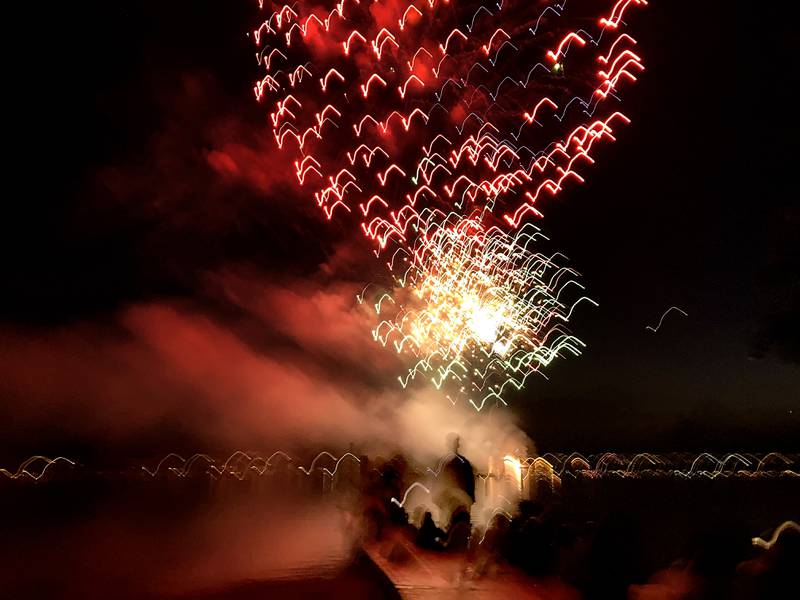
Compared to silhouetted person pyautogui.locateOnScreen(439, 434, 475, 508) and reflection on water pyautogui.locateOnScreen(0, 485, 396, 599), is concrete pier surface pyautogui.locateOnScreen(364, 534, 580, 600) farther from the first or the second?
silhouetted person pyautogui.locateOnScreen(439, 434, 475, 508)

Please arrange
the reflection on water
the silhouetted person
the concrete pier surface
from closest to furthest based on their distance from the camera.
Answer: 1. the concrete pier surface
2. the reflection on water
3. the silhouetted person

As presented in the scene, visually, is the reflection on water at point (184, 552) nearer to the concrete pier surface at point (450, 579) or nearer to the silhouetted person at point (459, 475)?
the concrete pier surface at point (450, 579)

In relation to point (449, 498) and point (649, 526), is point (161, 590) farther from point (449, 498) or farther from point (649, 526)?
point (649, 526)

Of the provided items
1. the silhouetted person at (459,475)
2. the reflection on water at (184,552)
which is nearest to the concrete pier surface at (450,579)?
the reflection on water at (184,552)

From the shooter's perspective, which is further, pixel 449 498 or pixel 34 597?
A: pixel 449 498

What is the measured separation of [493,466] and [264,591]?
13.9 metres

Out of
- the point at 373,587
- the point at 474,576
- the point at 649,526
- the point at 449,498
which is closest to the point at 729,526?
the point at 474,576

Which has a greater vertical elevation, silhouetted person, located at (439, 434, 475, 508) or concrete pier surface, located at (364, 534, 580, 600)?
silhouetted person, located at (439, 434, 475, 508)

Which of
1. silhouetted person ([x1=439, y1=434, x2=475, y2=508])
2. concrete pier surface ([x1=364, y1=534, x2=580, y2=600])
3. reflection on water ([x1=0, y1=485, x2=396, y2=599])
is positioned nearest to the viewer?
concrete pier surface ([x1=364, y1=534, x2=580, y2=600])

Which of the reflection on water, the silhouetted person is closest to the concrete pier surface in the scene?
the reflection on water

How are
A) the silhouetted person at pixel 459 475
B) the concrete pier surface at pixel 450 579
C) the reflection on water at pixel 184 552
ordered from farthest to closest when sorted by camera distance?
the silhouetted person at pixel 459 475 → the reflection on water at pixel 184 552 → the concrete pier surface at pixel 450 579

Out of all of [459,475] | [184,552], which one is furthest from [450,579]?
[184,552]

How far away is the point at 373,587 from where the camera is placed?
8.22m

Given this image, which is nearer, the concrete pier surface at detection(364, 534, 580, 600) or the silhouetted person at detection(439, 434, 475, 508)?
the concrete pier surface at detection(364, 534, 580, 600)
